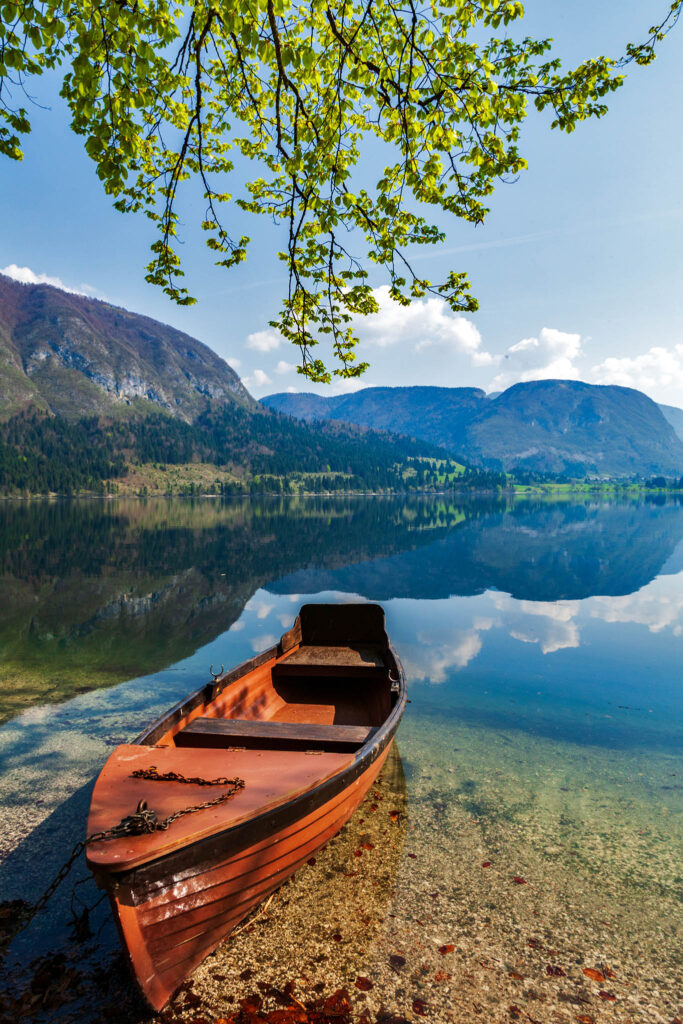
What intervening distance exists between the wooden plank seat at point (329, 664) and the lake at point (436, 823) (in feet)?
6.12

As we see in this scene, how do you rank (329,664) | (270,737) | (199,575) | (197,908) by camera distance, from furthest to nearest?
(199,575) < (329,664) < (270,737) < (197,908)

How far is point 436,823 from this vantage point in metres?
8.91

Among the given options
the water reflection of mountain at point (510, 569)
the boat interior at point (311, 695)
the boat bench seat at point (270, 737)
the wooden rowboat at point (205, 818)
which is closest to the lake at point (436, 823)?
the wooden rowboat at point (205, 818)

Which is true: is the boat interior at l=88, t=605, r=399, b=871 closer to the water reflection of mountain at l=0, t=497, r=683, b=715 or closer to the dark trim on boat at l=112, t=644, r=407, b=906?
the dark trim on boat at l=112, t=644, r=407, b=906

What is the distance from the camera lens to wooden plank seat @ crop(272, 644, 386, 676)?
1248 cm

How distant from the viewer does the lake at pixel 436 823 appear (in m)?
5.61

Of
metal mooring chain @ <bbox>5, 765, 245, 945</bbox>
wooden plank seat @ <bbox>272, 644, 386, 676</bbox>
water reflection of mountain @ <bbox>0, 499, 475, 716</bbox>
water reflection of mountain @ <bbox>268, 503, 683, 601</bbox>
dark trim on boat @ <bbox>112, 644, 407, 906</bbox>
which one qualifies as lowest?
water reflection of mountain @ <bbox>268, 503, 683, 601</bbox>

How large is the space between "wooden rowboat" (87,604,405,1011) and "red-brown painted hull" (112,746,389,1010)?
0.01 metres

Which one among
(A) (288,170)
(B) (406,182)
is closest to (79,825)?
(A) (288,170)

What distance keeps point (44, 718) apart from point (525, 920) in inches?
452

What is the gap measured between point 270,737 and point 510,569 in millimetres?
36829

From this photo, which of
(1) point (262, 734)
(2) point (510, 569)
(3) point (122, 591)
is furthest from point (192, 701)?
(2) point (510, 569)

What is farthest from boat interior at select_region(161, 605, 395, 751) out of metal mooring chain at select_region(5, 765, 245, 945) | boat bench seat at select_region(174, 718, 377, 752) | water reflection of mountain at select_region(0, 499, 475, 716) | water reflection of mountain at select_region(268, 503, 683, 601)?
water reflection of mountain at select_region(268, 503, 683, 601)

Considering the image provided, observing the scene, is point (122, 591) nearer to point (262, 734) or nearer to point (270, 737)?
point (262, 734)
